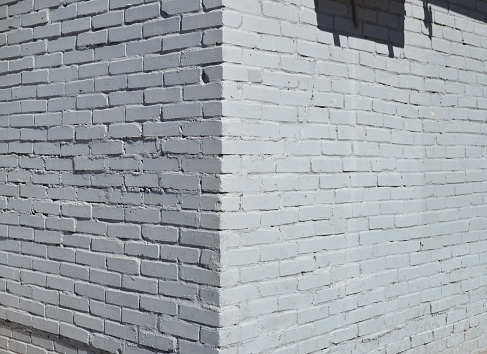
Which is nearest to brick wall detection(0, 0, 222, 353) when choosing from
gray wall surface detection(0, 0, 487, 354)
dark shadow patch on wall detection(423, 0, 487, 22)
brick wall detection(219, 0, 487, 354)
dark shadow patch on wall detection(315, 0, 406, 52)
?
gray wall surface detection(0, 0, 487, 354)

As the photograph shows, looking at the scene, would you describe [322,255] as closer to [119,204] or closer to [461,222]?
[119,204]

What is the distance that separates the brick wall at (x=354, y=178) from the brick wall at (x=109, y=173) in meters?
0.16

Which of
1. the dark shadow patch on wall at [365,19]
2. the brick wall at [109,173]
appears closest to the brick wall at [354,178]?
the dark shadow patch on wall at [365,19]

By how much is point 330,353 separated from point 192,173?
1.33 meters

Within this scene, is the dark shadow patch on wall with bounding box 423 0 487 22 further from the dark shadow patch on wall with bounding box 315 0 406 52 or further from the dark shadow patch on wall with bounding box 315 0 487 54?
the dark shadow patch on wall with bounding box 315 0 406 52

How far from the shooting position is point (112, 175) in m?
4.03

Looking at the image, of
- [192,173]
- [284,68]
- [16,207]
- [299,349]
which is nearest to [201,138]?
[192,173]

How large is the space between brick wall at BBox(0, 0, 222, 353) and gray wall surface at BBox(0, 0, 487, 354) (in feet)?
0.04

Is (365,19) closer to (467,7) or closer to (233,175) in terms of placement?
(467,7)

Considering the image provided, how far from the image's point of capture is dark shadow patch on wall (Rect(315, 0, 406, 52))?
13.5 ft

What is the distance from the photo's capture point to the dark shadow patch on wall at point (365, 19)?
13.5ft

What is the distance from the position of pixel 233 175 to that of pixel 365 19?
1.40m

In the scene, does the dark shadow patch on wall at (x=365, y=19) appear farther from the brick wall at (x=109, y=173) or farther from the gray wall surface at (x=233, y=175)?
the brick wall at (x=109, y=173)

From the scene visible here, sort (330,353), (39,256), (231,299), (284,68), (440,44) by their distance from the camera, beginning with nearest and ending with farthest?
(231,299), (284,68), (330,353), (39,256), (440,44)
